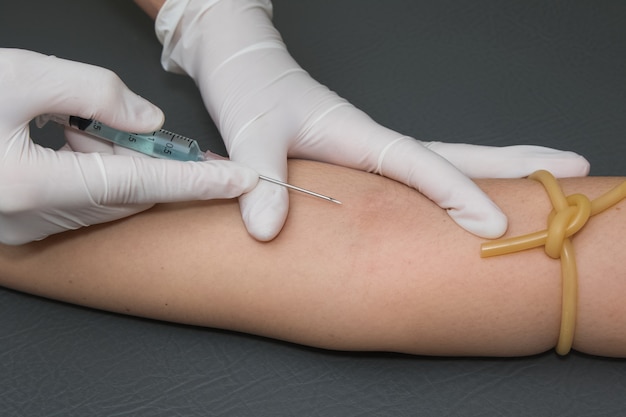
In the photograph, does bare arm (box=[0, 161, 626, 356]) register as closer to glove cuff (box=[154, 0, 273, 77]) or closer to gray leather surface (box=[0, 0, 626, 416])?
gray leather surface (box=[0, 0, 626, 416])

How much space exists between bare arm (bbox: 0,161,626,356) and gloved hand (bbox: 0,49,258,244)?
82 millimetres

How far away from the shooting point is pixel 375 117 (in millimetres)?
1851

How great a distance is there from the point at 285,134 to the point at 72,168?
42 cm

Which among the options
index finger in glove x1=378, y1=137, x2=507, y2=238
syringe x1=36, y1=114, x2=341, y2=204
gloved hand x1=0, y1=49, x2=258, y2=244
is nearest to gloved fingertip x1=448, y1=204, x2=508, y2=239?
index finger in glove x1=378, y1=137, x2=507, y2=238

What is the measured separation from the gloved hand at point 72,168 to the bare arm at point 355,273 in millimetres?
82

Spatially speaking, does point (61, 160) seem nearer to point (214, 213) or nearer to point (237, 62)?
point (214, 213)

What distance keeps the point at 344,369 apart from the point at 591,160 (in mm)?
783

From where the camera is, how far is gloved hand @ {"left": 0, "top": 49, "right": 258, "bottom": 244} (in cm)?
126

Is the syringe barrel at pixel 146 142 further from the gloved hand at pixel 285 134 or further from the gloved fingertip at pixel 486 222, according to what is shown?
the gloved fingertip at pixel 486 222

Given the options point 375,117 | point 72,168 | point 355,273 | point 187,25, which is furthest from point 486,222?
point 187,25

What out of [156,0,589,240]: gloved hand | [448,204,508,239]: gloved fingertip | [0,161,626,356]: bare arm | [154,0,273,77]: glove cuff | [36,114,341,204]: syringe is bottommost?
[0,161,626,356]: bare arm

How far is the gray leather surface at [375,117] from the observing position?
135 cm

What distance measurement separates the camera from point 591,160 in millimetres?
1723

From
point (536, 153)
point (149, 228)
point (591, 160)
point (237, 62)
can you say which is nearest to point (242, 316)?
point (149, 228)
